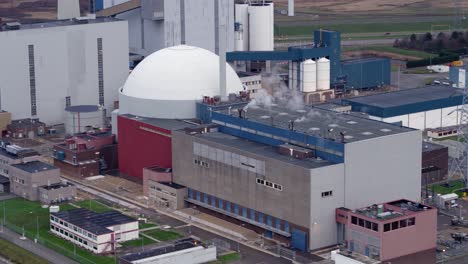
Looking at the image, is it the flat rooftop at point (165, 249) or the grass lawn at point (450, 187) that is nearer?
the flat rooftop at point (165, 249)

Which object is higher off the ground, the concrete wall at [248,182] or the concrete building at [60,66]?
the concrete building at [60,66]

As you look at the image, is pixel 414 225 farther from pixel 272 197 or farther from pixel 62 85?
pixel 62 85

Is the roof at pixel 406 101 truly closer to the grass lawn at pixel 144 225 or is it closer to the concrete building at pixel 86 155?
the concrete building at pixel 86 155

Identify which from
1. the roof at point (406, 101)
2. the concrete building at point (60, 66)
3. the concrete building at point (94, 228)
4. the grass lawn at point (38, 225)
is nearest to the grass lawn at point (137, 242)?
the concrete building at point (94, 228)

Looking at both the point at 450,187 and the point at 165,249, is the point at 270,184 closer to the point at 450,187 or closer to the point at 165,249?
the point at 165,249

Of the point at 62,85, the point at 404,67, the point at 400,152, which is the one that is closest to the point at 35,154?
the point at 62,85

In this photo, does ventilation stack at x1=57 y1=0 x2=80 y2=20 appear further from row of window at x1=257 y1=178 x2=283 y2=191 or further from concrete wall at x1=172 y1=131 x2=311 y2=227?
row of window at x1=257 y1=178 x2=283 y2=191
